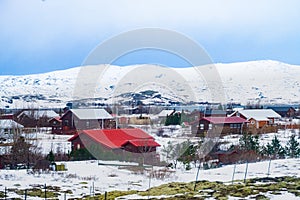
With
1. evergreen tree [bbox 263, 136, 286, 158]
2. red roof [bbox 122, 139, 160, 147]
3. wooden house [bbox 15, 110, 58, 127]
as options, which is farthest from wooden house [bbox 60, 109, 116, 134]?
evergreen tree [bbox 263, 136, 286, 158]

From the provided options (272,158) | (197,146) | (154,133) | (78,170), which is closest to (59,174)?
(78,170)

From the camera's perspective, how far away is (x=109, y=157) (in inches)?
396

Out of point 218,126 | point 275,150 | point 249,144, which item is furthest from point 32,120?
point 275,150

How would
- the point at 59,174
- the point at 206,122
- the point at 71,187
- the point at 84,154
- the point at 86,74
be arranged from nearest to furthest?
the point at 71,187
the point at 59,174
the point at 86,74
the point at 84,154
the point at 206,122

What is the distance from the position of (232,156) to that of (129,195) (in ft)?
15.3

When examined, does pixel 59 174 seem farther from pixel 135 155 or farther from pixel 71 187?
pixel 135 155

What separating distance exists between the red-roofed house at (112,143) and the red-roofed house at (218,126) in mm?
3506

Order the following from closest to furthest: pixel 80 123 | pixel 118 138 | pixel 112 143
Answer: pixel 112 143
pixel 118 138
pixel 80 123

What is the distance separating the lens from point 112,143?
A: 10.6 metres

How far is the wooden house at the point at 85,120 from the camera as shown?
1629 cm

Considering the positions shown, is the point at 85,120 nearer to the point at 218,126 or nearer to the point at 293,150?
the point at 218,126

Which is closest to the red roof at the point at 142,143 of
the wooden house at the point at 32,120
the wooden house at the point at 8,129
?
the wooden house at the point at 8,129

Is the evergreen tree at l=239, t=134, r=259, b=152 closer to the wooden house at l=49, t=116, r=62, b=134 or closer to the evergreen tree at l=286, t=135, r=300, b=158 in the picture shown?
the evergreen tree at l=286, t=135, r=300, b=158

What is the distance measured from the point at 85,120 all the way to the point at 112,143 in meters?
6.67
